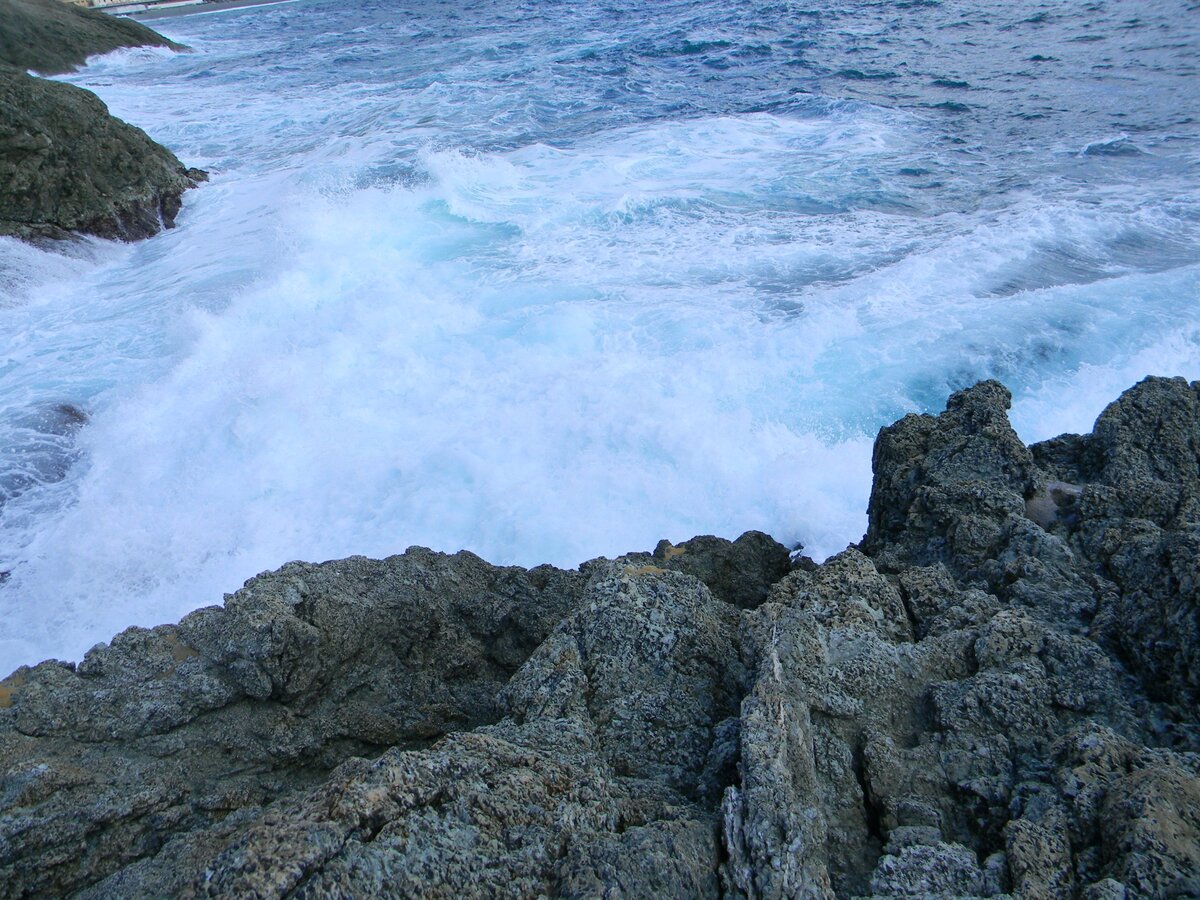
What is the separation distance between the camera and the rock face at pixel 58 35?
26.2 metres

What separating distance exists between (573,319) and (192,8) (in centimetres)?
4784

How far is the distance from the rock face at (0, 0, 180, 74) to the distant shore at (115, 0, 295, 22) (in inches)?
589

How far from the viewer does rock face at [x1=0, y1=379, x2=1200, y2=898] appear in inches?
104

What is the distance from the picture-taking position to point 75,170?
13.7 m

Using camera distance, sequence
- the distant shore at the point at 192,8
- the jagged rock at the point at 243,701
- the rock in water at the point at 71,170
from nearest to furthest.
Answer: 1. the jagged rock at the point at 243,701
2. the rock in water at the point at 71,170
3. the distant shore at the point at 192,8

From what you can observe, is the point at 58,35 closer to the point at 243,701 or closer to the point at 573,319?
the point at 573,319

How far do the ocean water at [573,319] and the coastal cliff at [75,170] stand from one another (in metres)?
0.66

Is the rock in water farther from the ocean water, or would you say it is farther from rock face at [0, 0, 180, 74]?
rock face at [0, 0, 180, 74]

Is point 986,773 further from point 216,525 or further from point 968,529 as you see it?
point 216,525

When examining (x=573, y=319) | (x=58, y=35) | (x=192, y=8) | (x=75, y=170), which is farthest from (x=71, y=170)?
(x=192, y=8)

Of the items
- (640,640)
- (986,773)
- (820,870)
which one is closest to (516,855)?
(820,870)

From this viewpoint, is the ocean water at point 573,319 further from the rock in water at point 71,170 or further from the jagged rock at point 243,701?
the jagged rock at point 243,701

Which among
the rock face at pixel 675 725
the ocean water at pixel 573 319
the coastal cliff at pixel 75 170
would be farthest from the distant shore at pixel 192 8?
the rock face at pixel 675 725

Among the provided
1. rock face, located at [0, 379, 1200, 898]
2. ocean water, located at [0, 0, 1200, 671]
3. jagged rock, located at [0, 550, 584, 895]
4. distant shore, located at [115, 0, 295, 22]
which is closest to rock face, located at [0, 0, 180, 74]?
ocean water, located at [0, 0, 1200, 671]
